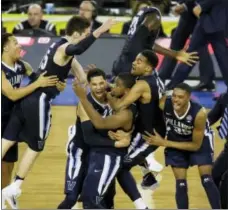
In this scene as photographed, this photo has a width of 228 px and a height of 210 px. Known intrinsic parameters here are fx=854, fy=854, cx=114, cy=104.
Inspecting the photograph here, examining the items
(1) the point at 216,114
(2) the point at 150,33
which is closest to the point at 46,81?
(2) the point at 150,33

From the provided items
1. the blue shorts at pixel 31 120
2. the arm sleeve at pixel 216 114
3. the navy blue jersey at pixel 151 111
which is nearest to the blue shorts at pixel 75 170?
the blue shorts at pixel 31 120

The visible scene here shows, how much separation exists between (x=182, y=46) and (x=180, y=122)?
160 inches

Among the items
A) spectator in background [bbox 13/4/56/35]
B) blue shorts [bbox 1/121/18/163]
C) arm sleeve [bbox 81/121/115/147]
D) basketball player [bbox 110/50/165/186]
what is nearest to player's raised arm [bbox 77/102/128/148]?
arm sleeve [bbox 81/121/115/147]

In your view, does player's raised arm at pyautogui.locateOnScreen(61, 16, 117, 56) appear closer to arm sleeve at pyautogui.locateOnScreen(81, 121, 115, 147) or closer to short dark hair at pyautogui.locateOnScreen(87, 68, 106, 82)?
short dark hair at pyautogui.locateOnScreen(87, 68, 106, 82)

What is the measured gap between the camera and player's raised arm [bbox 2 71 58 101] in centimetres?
713

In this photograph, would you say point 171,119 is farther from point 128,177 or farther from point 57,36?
point 57,36

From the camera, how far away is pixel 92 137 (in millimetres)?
6844

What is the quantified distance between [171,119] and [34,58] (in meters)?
5.71

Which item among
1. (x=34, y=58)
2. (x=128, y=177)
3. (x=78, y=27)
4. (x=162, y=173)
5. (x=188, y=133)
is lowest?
(x=34, y=58)

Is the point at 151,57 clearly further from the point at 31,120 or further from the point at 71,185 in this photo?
the point at 71,185

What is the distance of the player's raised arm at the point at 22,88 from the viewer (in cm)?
713

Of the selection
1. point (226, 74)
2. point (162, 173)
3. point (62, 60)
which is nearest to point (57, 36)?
point (226, 74)

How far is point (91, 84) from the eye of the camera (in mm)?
6887

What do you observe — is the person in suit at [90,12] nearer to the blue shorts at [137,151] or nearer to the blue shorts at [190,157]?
the blue shorts at [137,151]
